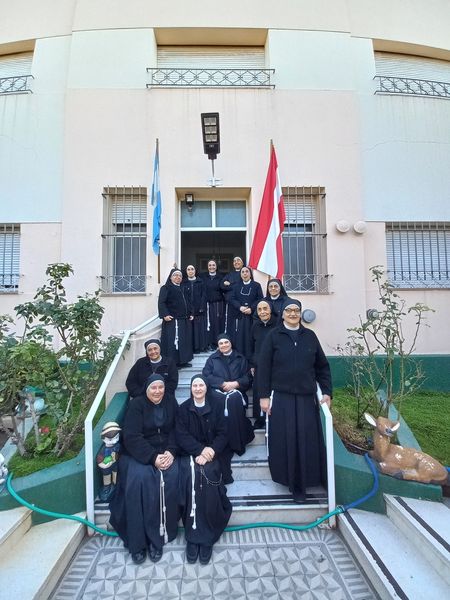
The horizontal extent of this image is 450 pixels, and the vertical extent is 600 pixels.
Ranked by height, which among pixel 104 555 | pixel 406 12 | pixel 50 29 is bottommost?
pixel 104 555

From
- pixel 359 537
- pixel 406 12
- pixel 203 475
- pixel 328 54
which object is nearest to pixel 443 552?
pixel 359 537

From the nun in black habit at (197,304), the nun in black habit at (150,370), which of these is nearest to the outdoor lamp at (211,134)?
the nun in black habit at (197,304)

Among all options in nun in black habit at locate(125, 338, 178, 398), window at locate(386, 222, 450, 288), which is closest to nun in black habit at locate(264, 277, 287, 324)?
nun in black habit at locate(125, 338, 178, 398)

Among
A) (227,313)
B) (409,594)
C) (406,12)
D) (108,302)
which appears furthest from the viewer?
(406,12)

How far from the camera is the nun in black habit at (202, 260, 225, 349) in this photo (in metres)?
5.61

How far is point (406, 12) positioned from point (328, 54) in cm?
223

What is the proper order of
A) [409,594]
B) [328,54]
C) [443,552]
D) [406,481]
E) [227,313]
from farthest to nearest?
[328,54] → [227,313] → [406,481] → [443,552] → [409,594]

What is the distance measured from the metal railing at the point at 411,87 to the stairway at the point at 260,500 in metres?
7.06

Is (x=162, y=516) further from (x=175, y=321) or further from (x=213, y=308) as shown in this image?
(x=213, y=308)

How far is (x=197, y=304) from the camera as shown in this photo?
→ 5391 mm

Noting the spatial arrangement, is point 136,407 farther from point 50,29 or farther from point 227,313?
point 50,29

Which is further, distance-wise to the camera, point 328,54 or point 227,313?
point 328,54

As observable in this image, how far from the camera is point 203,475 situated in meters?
2.86

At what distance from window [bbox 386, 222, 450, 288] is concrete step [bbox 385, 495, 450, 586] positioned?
430 centimetres
